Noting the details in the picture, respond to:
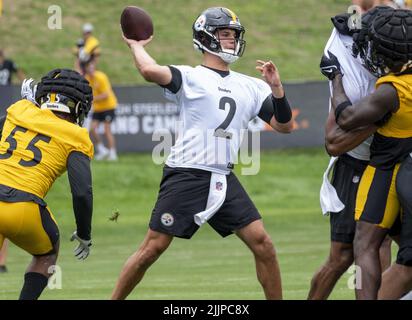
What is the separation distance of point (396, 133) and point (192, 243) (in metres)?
9.69

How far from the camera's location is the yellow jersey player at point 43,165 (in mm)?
8977

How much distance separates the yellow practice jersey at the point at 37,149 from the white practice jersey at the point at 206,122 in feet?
2.95

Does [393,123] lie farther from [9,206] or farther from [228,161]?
[9,206]

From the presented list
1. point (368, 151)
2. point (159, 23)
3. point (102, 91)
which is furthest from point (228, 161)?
point (159, 23)

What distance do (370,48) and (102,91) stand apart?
16091 millimetres

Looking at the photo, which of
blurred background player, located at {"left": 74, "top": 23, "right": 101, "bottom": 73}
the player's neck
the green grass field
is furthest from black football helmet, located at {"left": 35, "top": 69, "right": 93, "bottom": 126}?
the green grass field

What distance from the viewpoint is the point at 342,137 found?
868 centimetres

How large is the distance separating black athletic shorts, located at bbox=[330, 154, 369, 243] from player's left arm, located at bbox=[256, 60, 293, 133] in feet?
2.34

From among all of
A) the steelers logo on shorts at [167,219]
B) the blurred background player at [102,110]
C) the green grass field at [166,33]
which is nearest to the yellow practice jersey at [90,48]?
the blurred background player at [102,110]

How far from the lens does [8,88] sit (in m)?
22.0

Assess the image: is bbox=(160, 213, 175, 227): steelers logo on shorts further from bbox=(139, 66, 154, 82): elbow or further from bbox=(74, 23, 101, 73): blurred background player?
bbox=(74, 23, 101, 73): blurred background player

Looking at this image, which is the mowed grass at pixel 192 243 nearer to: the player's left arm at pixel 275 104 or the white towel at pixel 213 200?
the white towel at pixel 213 200

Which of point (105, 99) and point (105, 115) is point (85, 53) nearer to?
Result: point (105, 99)

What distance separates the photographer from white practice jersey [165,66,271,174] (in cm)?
962
